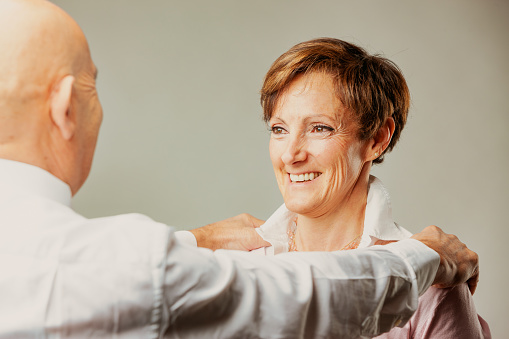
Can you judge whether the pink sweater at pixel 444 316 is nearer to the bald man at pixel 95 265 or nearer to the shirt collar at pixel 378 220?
the shirt collar at pixel 378 220

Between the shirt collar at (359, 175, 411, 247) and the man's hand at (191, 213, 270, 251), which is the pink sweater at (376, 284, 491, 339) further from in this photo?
the man's hand at (191, 213, 270, 251)

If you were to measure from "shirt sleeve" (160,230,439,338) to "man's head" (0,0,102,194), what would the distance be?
1.02ft

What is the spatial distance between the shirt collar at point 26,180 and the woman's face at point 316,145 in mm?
875

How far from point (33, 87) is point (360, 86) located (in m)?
1.05

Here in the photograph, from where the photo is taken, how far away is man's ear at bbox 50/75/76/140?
116 cm

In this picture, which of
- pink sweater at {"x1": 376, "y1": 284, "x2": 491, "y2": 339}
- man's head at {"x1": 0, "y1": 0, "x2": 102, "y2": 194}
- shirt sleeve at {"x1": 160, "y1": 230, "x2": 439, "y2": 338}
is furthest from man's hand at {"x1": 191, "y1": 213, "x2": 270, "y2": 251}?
man's head at {"x1": 0, "y1": 0, "x2": 102, "y2": 194}

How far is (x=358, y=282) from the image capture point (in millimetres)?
1262

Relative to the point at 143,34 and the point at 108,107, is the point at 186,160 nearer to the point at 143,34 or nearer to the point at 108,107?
the point at 108,107

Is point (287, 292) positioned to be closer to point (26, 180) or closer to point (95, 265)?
point (95, 265)

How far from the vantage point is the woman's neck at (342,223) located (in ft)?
6.49

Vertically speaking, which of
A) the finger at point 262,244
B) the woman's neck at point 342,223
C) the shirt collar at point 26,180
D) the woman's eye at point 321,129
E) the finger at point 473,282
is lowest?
the finger at point 262,244

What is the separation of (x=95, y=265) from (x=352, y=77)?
1.11 meters

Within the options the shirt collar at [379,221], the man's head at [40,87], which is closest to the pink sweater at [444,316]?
the shirt collar at [379,221]

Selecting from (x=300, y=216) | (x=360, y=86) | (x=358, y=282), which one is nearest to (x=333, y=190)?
(x=300, y=216)
